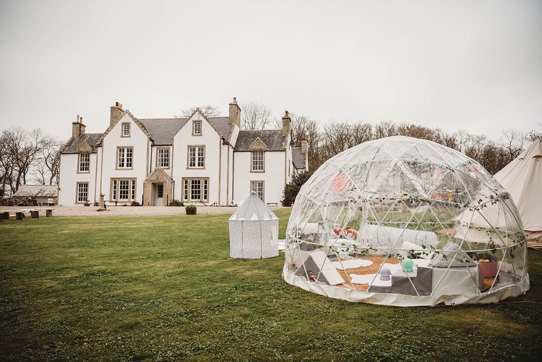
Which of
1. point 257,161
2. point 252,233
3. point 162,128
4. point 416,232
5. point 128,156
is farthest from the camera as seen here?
point 162,128

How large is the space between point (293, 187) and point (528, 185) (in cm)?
1745

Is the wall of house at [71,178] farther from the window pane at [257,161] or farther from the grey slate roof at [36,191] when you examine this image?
the window pane at [257,161]

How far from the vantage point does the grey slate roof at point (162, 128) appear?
98.7 feet

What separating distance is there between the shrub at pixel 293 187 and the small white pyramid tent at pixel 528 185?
52.8ft

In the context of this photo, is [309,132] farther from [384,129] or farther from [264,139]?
[264,139]

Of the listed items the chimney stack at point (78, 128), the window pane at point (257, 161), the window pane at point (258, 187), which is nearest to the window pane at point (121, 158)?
the chimney stack at point (78, 128)

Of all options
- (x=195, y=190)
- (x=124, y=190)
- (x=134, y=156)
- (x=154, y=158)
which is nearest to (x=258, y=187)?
(x=195, y=190)

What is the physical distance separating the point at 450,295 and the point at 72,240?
527 inches

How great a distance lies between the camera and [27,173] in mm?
49062

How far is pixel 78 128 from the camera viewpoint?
110 ft

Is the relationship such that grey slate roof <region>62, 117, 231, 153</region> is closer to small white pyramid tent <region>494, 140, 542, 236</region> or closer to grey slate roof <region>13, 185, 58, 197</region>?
grey slate roof <region>13, 185, 58, 197</region>

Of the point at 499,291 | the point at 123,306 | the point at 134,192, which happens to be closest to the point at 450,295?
the point at 499,291

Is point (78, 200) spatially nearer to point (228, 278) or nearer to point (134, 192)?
point (134, 192)

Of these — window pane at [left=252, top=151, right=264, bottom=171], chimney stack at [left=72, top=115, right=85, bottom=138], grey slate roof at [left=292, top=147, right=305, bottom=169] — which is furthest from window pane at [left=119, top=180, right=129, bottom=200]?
grey slate roof at [left=292, top=147, right=305, bottom=169]
